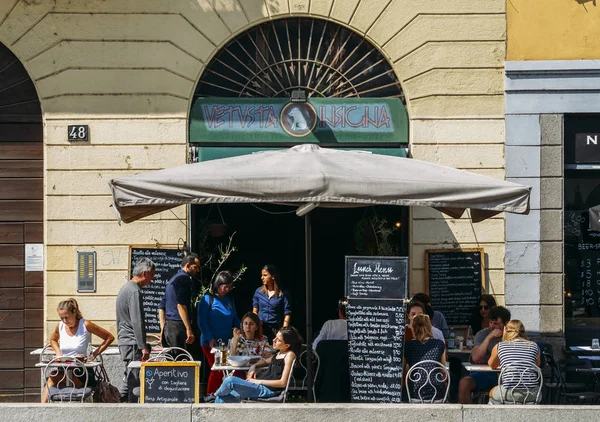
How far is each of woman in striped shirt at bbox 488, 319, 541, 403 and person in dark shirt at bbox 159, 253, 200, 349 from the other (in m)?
3.54

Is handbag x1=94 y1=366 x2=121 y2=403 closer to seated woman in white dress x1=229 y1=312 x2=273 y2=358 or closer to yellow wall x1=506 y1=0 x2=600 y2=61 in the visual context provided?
seated woman in white dress x1=229 y1=312 x2=273 y2=358

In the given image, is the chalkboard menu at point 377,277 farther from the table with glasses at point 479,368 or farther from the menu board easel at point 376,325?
the table with glasses at point 479,368

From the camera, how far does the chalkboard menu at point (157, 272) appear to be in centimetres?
1252

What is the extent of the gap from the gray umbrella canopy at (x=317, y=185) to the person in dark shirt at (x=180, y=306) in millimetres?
2125

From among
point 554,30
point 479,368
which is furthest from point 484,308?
point 554,30

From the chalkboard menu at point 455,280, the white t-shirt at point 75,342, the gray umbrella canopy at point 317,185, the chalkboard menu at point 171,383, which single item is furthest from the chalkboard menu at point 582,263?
the white t-shirt at point 75,342

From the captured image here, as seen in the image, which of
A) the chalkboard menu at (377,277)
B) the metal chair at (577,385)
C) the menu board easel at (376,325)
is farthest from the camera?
the metal chair at (577,385)

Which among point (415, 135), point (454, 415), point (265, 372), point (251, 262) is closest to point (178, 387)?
point (265, 372)

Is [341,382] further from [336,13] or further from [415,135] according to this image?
[336,13]

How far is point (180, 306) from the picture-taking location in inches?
445

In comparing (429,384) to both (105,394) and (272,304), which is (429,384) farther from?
(272,304)

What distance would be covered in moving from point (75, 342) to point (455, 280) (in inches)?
187

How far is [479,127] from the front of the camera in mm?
12727

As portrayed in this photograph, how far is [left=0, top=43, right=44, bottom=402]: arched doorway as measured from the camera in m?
12.7
